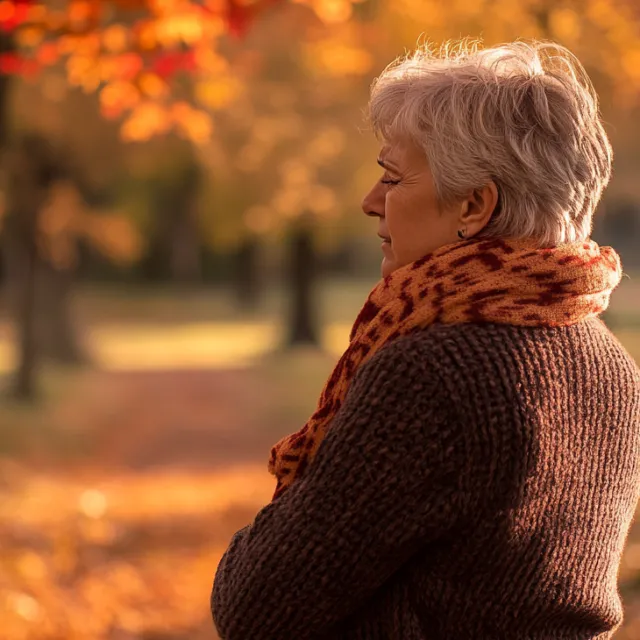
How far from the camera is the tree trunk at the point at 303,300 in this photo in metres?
18.7

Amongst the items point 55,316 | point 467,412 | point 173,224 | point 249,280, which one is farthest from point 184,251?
point 467,412

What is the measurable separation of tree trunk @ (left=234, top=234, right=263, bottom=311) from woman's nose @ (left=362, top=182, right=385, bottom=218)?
2532 cm

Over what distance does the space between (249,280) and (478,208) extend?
26.4 m

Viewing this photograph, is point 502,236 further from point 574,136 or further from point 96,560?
point 96,560

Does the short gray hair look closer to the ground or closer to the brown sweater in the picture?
the brown sweater

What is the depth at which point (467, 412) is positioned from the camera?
56.1 inches

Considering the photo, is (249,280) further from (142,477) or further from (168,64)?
(168,64)

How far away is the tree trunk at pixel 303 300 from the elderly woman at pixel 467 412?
670 inches

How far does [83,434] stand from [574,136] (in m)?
11.8

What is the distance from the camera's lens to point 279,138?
41.4 feet

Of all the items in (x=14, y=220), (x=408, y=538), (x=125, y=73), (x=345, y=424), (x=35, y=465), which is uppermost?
(x=14, y=220)

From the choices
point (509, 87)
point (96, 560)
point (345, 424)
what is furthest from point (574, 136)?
point (96, 560)

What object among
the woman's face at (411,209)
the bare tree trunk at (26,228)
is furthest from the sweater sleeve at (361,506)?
the bare tree trunk at (26,228)

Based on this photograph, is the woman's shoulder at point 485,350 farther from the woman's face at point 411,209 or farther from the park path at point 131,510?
the park path at point 131,510
